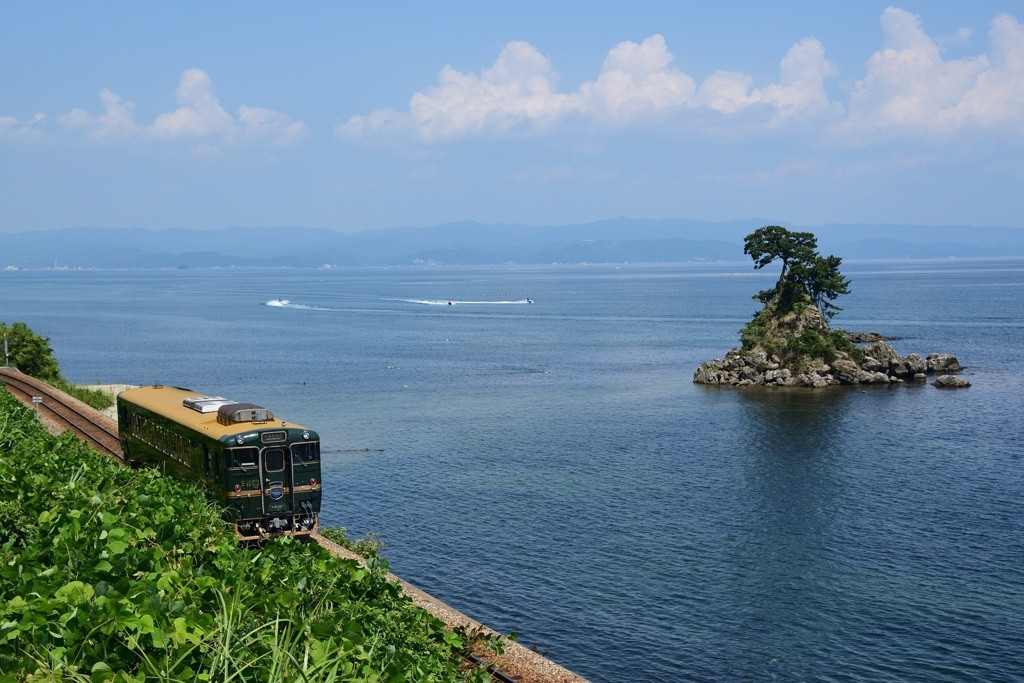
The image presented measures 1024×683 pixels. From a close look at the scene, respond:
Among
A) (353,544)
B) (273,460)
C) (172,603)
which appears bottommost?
(353,544)

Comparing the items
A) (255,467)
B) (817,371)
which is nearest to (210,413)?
(255,467)

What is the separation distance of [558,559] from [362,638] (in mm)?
26169

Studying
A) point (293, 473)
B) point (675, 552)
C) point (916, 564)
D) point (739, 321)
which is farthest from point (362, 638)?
point (739, 321)

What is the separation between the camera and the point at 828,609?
1233 inches

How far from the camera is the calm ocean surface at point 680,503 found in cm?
2919

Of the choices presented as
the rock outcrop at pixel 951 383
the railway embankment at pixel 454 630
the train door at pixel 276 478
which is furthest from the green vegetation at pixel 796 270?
the train door at pixel 276 478

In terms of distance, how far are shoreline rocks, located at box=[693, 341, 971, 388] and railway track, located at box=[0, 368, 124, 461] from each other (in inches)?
1974

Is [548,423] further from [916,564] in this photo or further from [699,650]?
[699,650]

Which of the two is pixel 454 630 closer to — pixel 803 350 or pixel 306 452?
pixel 306 452

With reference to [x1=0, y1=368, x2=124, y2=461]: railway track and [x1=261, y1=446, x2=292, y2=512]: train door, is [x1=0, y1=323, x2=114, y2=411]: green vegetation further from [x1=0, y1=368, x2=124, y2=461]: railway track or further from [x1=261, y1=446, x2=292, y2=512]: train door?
[x1=261, y1=446, x2=292, y2=512]: train door

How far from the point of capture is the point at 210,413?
2914cm

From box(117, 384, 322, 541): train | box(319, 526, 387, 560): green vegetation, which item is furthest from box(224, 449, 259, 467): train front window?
box(319, 526, 387, 560): green vegetation

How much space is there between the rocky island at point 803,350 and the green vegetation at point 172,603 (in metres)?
72.7

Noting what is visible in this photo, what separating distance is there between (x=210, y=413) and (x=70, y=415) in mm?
26291
